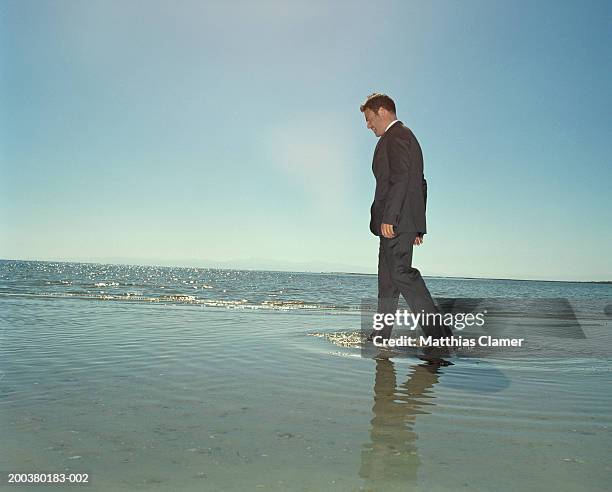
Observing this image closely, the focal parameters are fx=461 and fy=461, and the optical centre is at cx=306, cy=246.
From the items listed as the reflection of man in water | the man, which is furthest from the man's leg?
the reflection of man in water

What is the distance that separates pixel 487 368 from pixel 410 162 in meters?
1.99

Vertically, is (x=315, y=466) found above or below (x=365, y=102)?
below

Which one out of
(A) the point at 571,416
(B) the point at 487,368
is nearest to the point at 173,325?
(B) the point at 487,368

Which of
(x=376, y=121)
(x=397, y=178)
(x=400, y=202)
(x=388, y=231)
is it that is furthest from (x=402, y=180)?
(x=376, y=121)

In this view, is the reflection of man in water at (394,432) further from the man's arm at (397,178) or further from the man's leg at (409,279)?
the man's arm at (397,178)

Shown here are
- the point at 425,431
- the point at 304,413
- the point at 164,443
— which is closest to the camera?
the point at 164,443

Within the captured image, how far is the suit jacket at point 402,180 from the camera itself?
4.39 m

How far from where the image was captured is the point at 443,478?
5.21 feet

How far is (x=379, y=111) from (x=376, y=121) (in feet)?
0.34

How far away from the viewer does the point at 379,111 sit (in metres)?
4.73

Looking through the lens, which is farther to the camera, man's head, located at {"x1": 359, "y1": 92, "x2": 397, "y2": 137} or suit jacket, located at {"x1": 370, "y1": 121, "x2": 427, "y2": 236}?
man's head, located at {"x1": 359, "y1": 92, "x2": 397, "y2": 137}

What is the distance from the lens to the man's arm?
14.3ft

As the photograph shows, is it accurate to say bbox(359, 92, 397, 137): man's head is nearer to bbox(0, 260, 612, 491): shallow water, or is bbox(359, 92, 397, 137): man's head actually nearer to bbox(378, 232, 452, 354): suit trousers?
bbox(378, 232, 452, 354): suit trousers

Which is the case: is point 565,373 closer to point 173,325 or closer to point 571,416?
point 571,416
